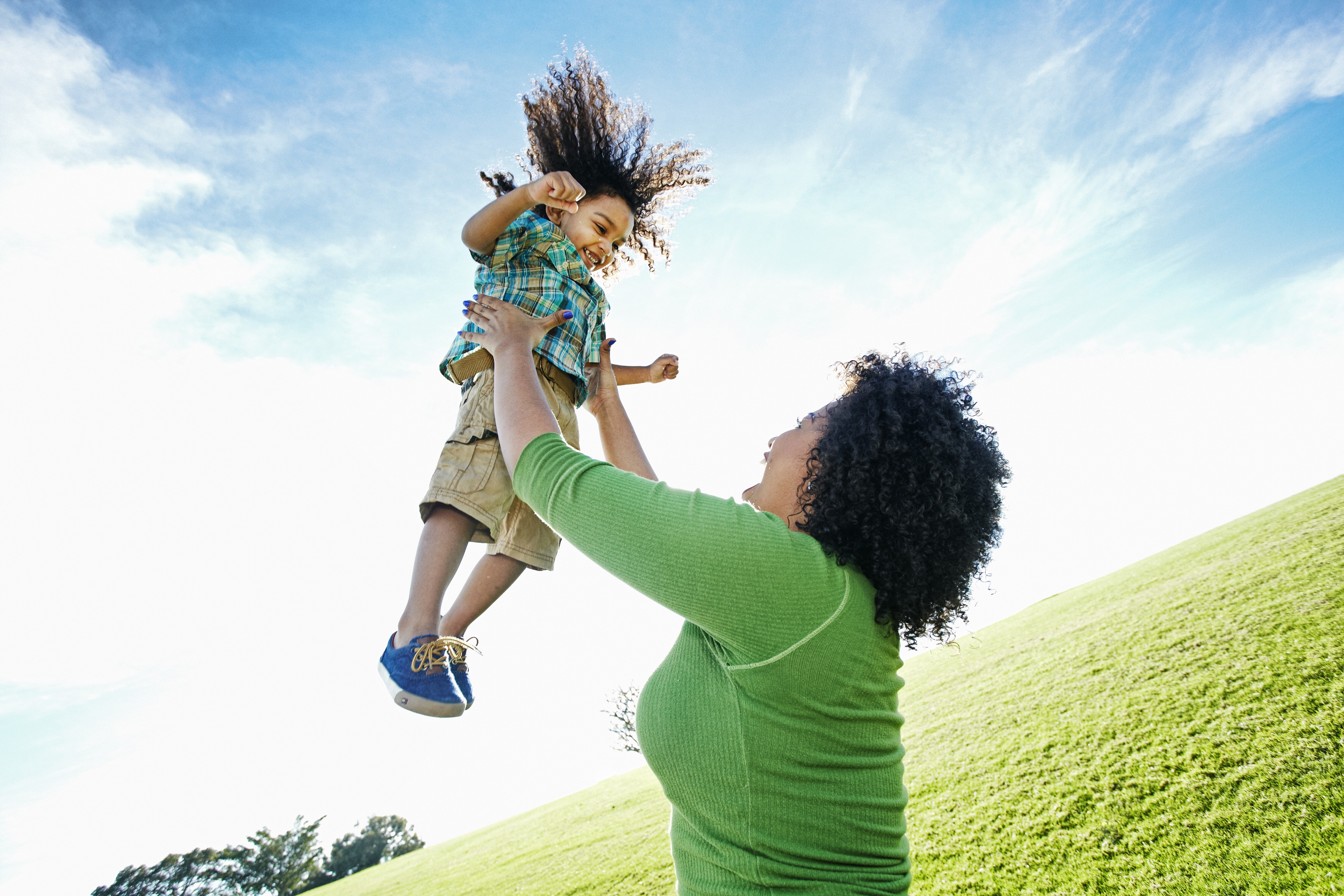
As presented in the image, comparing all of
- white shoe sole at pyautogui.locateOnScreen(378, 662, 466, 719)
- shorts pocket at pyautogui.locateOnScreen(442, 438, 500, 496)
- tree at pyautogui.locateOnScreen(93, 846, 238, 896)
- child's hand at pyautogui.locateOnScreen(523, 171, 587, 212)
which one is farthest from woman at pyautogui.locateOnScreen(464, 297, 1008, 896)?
tree at pyautogui.locateOnScreen(93, 846, 238, 896)

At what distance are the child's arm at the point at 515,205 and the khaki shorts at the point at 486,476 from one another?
0.38 meters

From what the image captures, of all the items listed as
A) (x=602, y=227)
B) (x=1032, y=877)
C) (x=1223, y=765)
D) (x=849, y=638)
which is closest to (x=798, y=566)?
(x=849, y=638)

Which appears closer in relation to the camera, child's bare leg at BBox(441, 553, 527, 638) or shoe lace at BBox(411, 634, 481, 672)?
shoe lace at BBox(411, 634, 481, 672)

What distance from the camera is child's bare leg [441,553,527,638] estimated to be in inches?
76.9

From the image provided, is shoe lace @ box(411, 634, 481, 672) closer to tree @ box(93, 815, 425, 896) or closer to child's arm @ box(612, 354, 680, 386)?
child's arm @ box(612, 354, 680, 386)

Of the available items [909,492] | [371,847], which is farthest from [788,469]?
[371,847]

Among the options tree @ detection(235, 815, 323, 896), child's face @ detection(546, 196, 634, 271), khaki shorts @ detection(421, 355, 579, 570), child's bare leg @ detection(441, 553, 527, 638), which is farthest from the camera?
tree @ detection(235, 815, 323, 896)

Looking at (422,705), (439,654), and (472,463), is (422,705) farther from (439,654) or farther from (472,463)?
(472,463)

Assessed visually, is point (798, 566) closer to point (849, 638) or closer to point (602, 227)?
point (849, 638)

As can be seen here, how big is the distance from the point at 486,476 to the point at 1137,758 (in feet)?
14.5

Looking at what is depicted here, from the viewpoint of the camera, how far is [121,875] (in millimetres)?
31531

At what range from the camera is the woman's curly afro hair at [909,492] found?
141 cm

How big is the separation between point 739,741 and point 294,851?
124 feet

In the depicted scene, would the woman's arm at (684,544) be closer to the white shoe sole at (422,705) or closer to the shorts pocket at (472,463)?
the shorts pocket at (472,463)
